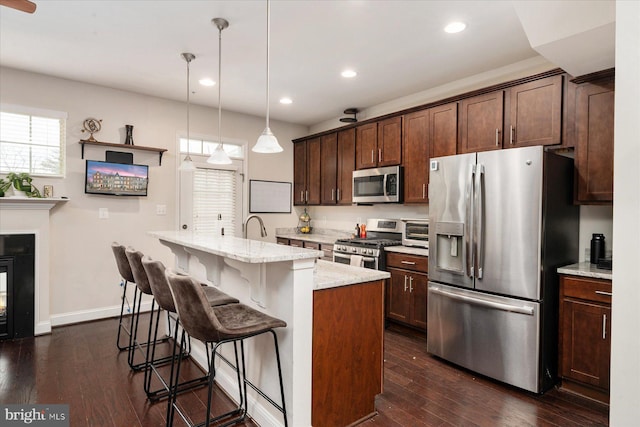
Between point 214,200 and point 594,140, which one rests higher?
point 594,140

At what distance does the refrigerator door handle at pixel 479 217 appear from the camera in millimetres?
2818

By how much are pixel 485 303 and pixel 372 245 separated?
1.42 meters

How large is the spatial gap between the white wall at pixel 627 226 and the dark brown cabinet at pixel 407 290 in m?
2.34

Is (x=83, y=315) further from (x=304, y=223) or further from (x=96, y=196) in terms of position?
(x=304, y=223)

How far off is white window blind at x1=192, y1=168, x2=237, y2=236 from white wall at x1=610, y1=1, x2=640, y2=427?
4572 mm

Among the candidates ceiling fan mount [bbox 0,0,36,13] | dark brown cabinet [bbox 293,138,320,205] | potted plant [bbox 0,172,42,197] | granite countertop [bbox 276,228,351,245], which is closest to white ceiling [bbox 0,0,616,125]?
ceiling fan mount [bbox 0,0,36,13]

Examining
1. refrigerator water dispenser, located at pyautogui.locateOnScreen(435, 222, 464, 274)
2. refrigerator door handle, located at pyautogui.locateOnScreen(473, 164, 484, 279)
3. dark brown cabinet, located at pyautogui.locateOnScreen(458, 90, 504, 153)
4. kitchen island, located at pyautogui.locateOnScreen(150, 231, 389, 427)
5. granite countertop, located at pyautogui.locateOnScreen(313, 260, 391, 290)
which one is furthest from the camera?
dark brown cabinet, located at pyautogui.locateOnScreen(458, 90, 504, 153)

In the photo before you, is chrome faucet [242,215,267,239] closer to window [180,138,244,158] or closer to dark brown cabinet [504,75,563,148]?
window [180,138,244,158]

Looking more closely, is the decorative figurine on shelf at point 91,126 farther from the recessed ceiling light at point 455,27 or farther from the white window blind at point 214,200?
the recessed ceiling light at point 455,27

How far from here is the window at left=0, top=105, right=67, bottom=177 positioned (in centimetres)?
372

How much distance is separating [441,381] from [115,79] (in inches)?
173

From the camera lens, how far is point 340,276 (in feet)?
7.14

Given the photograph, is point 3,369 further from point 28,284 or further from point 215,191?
point 215,191

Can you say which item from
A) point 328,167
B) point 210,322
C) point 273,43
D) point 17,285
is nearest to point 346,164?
point 328,167
